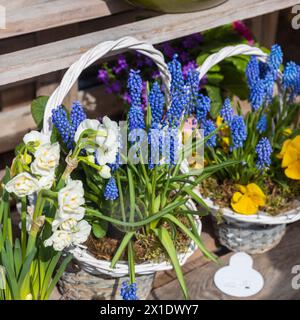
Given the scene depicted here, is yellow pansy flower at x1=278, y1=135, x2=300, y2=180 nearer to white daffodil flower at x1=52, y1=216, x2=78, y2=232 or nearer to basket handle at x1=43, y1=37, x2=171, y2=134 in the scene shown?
basket handle at x1=43, y1=37, x2=171, y2=134

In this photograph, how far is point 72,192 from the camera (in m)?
1.28

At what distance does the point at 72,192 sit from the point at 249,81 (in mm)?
681

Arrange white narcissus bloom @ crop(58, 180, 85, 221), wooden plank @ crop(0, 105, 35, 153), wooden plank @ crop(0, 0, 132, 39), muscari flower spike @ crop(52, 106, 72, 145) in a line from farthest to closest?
1. wooden plank @ crop(0, 105, 35, 153)
2. wooden plank @ crop(0, 0, 132, 39)
3. muscari flower spike @ crop(52, 106, 72, 145)
4. white narcissus bloom @ crop(58, 180, 85, 221)

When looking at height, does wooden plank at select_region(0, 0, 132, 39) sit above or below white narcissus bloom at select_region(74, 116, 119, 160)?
above

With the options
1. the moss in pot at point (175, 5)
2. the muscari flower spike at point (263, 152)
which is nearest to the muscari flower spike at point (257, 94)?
the muscari flower spike at point (263, 152)

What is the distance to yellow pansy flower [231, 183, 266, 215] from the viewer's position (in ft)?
5.68

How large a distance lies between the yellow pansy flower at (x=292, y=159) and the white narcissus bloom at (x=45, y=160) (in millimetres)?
689

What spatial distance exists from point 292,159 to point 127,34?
0.52 meters

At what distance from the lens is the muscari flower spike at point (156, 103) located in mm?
1499

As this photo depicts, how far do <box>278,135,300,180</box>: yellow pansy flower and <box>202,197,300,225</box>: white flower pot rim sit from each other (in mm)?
86

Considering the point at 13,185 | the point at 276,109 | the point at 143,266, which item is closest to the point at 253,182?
the point at 276,109

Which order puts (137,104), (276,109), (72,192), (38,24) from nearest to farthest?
(72,192), (137,104), (38,24), (276,109)

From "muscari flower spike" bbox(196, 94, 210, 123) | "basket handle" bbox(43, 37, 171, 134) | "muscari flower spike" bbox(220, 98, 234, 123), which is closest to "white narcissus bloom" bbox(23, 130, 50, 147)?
"basket handle" bbox(43, 37, 171, 134)

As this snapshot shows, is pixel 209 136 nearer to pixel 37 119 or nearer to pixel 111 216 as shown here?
pixel 111 216
